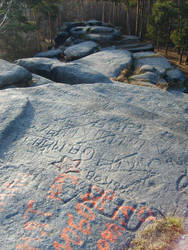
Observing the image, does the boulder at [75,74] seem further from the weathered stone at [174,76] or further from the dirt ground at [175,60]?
the dirt ground at [175,60]

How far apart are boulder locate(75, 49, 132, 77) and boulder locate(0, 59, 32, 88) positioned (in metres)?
1.99

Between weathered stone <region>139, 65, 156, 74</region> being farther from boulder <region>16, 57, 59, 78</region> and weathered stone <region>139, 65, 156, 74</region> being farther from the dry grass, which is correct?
the dry grass

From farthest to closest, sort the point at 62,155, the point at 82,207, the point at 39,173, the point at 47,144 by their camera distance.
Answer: the point at 47,144, the point at 62,155, the point at 39,173, the point at 82,207

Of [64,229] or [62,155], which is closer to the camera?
[64,229]

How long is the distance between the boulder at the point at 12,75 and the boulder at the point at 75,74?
948 millimetres

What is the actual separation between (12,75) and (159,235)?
15.1ft

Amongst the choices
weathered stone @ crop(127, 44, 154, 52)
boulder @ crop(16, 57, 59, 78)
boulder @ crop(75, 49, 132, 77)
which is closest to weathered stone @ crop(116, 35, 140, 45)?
weathered stone @ crop(127, 44, 154, 52)

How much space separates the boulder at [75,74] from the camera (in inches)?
233

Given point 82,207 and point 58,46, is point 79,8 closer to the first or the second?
point 58,46

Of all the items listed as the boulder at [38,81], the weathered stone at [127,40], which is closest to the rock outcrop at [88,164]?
the boulder at [38,81]

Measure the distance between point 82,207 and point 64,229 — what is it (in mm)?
295

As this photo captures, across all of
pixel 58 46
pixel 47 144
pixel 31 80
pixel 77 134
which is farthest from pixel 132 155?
pixel 58 46

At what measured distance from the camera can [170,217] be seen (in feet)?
7.23

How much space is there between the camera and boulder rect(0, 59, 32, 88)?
519cm
